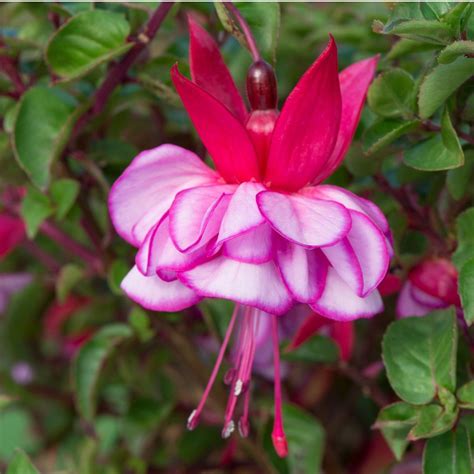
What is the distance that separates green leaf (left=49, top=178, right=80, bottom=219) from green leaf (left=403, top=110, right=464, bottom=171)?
337 mm

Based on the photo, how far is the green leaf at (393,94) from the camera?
60cm

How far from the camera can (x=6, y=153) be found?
2.52 ft

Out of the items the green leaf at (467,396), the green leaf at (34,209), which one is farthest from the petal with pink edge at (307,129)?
the green leaf at (34,209)

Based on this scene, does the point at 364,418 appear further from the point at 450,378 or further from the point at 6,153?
the point at 6,153

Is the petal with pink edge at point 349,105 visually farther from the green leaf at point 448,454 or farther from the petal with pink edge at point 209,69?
the green leaf at point 448,454

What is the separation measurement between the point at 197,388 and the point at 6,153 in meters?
0.42

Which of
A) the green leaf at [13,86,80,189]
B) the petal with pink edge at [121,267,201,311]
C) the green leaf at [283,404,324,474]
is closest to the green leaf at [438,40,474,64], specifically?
the petal with pink edge at [121,267,201,311]

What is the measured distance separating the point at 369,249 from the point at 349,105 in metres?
0.12

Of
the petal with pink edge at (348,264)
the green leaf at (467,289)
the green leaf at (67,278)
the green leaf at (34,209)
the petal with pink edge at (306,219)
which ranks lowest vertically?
the green leaf at (67,278)

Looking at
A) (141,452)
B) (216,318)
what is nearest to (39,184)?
(216,318)

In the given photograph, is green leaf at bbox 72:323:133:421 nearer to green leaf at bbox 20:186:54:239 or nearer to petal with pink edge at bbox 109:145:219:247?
green leaf at bbox 20:186:54:239

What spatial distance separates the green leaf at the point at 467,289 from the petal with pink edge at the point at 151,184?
193mm

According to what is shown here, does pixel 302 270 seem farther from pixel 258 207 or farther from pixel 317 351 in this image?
pixel 317 351

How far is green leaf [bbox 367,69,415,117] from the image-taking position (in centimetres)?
Answer: 60
